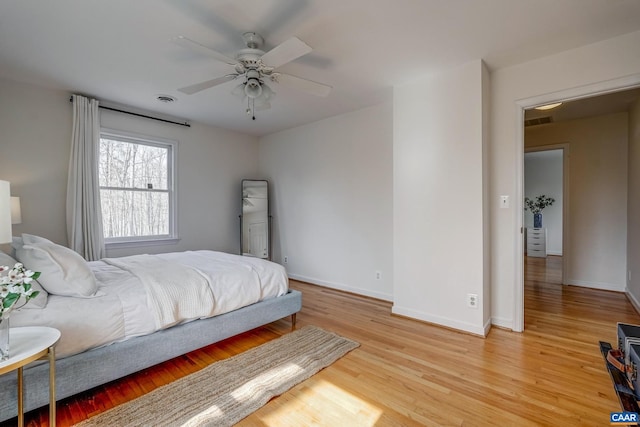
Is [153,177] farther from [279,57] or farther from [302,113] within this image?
[279,57]

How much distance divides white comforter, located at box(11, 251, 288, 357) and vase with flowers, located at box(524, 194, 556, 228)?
303 inches

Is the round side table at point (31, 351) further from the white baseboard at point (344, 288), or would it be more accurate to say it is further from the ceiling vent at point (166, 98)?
the white baseboard at point (344, 288)

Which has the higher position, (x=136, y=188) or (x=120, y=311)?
(x=136, y=188)

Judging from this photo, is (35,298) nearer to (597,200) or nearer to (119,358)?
(119,358)

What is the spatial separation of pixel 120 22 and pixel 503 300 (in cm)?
403

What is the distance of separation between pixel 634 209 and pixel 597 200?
0.70m

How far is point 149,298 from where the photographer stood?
2016 mm

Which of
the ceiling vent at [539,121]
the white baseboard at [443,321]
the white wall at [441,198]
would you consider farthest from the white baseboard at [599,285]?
the white wall at [441,198]

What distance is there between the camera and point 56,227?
10.9ft

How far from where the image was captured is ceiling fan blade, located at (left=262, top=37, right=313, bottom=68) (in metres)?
1.81

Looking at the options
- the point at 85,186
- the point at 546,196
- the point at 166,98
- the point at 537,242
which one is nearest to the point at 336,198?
the point at 166,98

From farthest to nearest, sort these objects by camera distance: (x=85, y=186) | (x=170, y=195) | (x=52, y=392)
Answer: (x=170, y=195) → (x=85, y=186) → (x=52, y=392)

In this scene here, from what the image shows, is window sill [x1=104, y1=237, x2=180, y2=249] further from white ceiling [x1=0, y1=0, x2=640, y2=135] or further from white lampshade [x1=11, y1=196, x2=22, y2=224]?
white ceiling [x1=0, y1=0, x2=640, y2=135]

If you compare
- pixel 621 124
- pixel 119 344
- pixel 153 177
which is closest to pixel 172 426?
pixel 119 344
